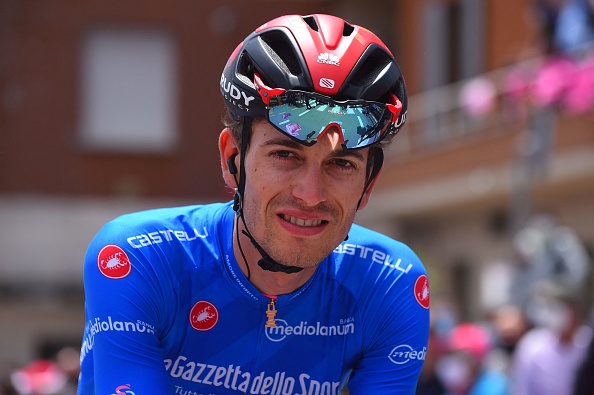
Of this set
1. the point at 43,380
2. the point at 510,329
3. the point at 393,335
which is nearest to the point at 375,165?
the point at 393,335

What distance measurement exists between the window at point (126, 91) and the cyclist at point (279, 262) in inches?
688

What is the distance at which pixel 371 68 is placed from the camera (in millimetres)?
3676

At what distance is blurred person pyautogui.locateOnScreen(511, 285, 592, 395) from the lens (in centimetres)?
838

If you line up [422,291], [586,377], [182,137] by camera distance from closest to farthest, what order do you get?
[422,291]
[586,377]
[182,137]

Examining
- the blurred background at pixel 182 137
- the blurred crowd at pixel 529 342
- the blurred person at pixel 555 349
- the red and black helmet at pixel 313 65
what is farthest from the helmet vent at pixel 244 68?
the blurred background at pixel 182 137

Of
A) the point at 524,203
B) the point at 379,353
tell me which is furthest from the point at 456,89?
the point at 379,353

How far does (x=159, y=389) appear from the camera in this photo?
351 cm

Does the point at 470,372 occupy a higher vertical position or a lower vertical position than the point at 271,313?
lower

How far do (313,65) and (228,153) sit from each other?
1.56 feet

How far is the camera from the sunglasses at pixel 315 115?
3.48m

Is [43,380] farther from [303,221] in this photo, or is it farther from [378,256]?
[303,221]

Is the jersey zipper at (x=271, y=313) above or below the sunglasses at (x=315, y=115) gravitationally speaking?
below

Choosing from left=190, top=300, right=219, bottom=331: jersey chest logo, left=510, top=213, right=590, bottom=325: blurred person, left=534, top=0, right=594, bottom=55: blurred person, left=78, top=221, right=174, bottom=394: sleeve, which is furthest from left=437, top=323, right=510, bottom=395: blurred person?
left=78, top=221, right=174, bottom=394: sleeve

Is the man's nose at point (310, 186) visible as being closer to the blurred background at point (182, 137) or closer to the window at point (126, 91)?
the blurred background at point (182, 137)
